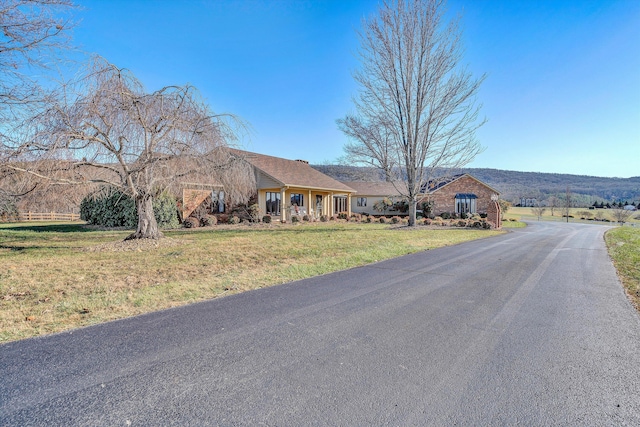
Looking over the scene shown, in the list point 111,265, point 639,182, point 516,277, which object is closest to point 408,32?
point 516,277

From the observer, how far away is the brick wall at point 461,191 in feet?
107

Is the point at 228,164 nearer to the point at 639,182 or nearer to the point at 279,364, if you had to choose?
the point at 279,364

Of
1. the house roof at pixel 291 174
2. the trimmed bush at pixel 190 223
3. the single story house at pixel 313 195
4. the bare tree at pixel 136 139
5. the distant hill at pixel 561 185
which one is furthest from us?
the distant hill at pixel 561 185

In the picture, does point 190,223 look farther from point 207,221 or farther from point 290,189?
point 290,189

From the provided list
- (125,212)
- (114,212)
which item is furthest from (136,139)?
(114,212)

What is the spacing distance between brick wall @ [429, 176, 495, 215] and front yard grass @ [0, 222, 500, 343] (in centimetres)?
2206

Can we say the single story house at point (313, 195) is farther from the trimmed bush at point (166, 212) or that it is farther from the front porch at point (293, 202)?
the trimmed bush at point (166, 212)

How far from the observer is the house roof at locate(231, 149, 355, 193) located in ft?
70.8

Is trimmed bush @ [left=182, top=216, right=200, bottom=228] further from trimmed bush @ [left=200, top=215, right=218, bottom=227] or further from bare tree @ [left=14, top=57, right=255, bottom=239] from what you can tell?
bare tree @ [left=14, top=57, right=255, bottom=239]

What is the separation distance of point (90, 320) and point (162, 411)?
2528 millimetres

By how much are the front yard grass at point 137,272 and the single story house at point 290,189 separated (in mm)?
9708

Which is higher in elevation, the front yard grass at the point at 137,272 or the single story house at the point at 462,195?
the single story house at the point at 462,195

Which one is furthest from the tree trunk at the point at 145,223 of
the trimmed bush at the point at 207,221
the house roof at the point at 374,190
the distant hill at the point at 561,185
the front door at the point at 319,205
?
the distant hill at the point at 561,185

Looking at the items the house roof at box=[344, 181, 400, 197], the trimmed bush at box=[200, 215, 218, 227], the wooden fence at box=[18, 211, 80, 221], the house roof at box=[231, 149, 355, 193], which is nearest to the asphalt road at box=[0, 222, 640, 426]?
the trimmed bush at box=[200, 215, 218, 227]
